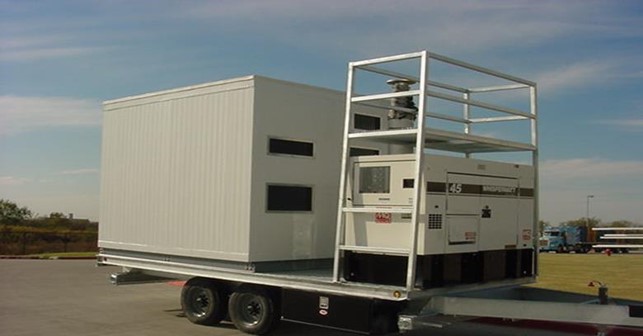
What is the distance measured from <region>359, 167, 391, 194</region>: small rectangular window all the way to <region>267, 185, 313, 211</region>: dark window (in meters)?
1.68

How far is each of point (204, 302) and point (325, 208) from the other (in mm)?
2639

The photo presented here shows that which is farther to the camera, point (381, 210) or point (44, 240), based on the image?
point (44, 240)

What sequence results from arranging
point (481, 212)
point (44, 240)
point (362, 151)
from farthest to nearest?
point (44, 240) < point (362, 151) < point (481, 212)

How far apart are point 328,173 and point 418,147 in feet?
10.1

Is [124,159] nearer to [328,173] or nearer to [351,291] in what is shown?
[328,173]

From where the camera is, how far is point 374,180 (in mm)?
8930

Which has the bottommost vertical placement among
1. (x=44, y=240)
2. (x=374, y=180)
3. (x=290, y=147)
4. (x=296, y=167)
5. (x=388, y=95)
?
(x=44, y=240)

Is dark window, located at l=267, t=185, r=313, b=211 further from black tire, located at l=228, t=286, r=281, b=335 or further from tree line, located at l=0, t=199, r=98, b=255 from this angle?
Answer: tree line, located at l=0, t=199, r=98, b=255

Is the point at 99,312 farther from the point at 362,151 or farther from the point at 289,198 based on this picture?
the point at 362,151

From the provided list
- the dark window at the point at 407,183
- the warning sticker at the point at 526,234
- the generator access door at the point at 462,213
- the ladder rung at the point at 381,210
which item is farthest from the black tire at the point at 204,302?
the warning sticker at the point at 526,234

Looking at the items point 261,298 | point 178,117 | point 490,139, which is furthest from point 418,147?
point 178,117

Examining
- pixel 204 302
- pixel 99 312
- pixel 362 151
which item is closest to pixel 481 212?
pixel 362 151

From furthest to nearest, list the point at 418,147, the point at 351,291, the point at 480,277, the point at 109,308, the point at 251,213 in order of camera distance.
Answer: the point at 109,308 < the point at 251,213 < the point at 480,277 < the point at 351,291 < the point at 418,147

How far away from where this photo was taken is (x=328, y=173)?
1089cm
